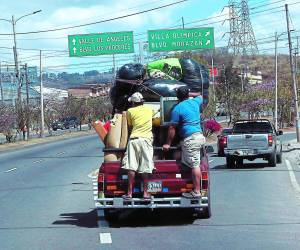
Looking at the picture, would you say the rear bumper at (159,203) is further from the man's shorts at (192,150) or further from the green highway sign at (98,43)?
the green highway sign at (98,43)

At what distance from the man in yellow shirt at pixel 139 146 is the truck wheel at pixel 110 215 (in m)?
0.71

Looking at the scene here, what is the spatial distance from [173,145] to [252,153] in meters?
11.9

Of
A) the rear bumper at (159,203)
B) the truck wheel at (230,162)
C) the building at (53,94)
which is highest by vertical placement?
the building at (53,94)

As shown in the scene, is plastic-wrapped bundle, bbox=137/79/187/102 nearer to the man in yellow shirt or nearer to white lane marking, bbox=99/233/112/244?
the man in yellow shirt

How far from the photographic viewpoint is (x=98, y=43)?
116ft

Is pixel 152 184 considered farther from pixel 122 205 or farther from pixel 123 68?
pixel 123 68

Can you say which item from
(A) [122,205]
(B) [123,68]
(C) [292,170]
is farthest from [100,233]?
(C) [292,170]

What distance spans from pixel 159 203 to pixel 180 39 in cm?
2582

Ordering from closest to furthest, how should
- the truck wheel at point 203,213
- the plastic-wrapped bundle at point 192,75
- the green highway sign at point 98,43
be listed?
the truck wheel at point 203,213
the plastic-wrapped bundle at point 192,75
the green highway sign at point 98,43

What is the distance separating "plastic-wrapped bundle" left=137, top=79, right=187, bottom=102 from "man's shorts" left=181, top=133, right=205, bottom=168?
1.48 metres

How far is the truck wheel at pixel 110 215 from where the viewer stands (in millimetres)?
11195

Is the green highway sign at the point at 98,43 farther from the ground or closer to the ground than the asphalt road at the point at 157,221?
farther from the ground

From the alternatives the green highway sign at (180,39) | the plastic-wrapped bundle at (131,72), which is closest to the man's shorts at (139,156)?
the plastic-wrapped bundle at (131,72)

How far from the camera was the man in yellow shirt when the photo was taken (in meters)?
10.6
